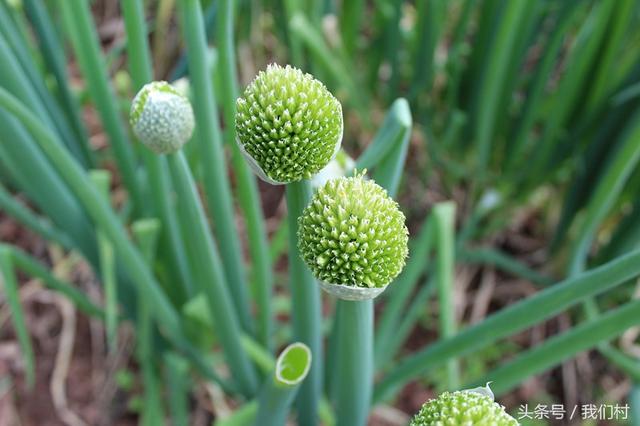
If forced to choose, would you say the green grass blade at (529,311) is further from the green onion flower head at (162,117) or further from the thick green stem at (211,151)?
the green onion flower head at (162,117)

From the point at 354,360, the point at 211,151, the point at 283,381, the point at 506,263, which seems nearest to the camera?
the point at 283,381

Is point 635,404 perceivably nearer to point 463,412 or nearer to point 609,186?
point 609,186

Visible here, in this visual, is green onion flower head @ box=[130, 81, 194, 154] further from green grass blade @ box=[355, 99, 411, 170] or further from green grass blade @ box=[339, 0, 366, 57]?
green grass blade @ box=[339, 0, 366, 57]

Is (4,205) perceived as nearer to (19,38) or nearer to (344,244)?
(19,38)

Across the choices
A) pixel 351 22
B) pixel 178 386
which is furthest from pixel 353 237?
pixel 351 22

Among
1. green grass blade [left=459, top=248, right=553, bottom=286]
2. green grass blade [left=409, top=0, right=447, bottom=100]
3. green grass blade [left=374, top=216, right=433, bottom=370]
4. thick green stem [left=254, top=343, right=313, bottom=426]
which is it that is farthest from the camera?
green grass blade [left=459, top=248, right=553, bottom=286]

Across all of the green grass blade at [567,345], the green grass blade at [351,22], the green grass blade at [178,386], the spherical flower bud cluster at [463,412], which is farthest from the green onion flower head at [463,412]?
the green grass blade at [351,22]

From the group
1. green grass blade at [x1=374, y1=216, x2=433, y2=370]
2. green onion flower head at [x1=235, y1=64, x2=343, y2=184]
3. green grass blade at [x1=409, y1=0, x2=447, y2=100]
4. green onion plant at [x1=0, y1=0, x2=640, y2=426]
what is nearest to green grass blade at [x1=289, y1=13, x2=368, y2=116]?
green onion plant at [x1=0, y1=0, x2=640, y2=426]
